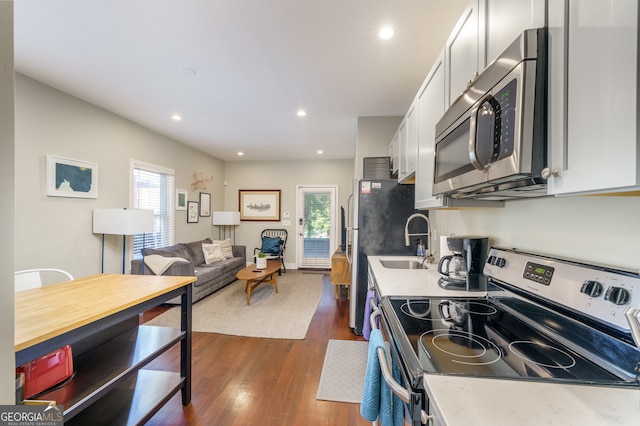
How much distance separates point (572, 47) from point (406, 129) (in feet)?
6.22

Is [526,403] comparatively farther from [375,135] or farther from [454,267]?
[375,135]

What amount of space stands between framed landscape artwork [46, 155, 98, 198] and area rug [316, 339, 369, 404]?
127 inches

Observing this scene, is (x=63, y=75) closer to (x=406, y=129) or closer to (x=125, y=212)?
(x=125, y=212)

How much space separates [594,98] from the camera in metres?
0.59

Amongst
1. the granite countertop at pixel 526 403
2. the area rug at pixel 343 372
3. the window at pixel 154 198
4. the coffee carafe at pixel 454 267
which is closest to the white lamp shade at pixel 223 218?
the window at pixel 154 198

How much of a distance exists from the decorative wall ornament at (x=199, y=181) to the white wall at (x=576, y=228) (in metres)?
5.33

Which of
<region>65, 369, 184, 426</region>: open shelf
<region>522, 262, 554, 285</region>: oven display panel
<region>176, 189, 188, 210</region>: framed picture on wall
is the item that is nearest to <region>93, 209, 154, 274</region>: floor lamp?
<region>176, 189, 188, 210</region>: framed picture on wall

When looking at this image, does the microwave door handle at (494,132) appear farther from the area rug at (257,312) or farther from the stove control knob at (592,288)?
the area rug at (257,312)

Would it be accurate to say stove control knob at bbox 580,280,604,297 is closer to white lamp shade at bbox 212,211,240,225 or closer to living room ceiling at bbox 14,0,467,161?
living room ceiling at bbox 14,0,467,161

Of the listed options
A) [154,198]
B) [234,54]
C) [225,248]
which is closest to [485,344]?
[234,54]

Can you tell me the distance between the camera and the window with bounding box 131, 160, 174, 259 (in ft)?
13.3

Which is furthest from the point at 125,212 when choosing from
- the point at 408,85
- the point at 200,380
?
the point at 408,85

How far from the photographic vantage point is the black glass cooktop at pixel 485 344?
73 cm

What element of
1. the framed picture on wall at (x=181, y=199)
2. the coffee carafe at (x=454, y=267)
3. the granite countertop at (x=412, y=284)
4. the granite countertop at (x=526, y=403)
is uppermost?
the framed picture on wall at (x=181, y=199)
